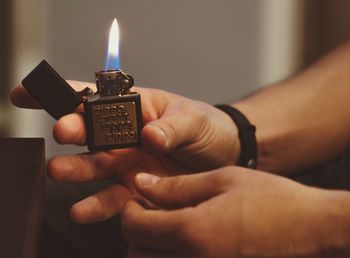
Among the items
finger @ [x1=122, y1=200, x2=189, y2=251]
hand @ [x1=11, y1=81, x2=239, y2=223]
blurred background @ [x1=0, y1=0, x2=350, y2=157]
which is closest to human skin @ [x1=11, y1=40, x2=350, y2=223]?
hand @ [x1=11, y1=81, x2=239, y2=223]

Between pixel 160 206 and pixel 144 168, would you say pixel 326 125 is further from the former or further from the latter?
pixel 160 206

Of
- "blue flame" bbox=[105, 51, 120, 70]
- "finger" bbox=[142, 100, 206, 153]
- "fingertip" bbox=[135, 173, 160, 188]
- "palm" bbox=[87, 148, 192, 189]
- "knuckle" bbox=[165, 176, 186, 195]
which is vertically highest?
"blue flame" bbox=[105, 51, 120, 70]

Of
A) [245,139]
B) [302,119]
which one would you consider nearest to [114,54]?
[245,139]

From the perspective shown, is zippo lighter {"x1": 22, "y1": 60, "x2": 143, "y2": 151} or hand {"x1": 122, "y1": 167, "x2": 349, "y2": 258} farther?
zippo lighter {"x1": 22, "y1": 60, "x2": 143, "y2": 151}

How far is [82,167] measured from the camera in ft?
2.56

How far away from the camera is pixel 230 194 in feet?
1.82

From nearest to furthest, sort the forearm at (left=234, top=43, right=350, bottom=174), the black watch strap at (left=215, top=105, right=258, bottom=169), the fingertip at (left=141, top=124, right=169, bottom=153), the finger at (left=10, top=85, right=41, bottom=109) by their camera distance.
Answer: the fingertip at (left=141, top=124, right=169, bottom=153)
the finger at (left=10, top=85, right=41, bottom=109)
the black watch strap at (left=215, top=105, right=258, bottom=169)
the forearm at (left=234, top=43, right=350, bottom=174)

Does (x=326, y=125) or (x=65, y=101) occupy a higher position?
(x=65, y=101)

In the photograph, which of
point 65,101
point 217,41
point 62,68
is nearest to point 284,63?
point 217,41

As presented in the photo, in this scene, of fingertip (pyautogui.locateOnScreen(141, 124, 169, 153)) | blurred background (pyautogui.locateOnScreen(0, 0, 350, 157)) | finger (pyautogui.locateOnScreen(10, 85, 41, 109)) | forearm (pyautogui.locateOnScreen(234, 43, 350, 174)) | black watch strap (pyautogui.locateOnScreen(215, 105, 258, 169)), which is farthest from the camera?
blurred background (pyautogui.locateOnScreen(0, 0, 350, 157))

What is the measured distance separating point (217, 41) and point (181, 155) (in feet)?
3.53

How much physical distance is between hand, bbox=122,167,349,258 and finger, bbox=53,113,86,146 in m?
0.14

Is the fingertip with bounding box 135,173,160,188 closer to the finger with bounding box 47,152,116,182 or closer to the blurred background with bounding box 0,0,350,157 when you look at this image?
the finger with bounding box 47,152,116,182

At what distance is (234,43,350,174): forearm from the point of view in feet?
3.62
